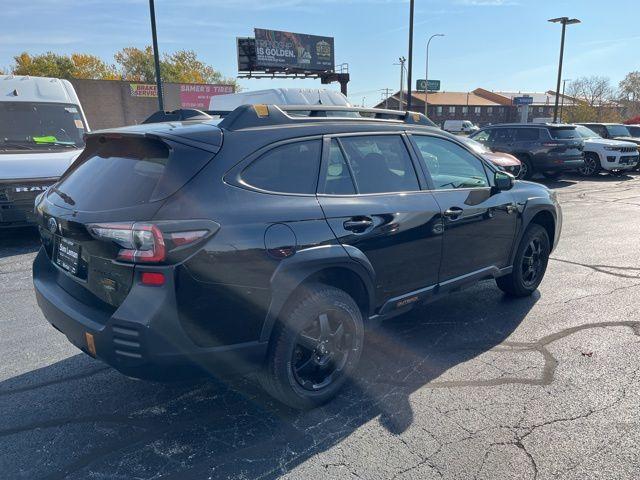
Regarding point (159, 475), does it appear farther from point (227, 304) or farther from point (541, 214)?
point (541, 214)

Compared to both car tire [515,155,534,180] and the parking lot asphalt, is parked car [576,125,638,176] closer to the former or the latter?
car tire [515,155,534,180]

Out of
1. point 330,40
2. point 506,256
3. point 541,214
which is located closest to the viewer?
point 506,256

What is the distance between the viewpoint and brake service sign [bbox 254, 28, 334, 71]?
4222 centimetres

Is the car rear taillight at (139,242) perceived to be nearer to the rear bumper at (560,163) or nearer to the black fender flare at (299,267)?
the black fender flare at (299,267)

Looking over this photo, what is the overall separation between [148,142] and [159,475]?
1.79 metres

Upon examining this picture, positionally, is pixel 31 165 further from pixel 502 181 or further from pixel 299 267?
pixel 502 181

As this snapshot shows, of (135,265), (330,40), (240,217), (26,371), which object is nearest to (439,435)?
(240,217)

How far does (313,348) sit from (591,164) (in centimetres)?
1636

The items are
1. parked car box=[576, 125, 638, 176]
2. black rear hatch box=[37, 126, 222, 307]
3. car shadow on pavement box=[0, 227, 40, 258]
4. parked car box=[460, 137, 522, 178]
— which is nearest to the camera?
black rear hatch box=[37, 126, 222, 307]

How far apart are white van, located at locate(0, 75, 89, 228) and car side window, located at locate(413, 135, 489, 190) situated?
5211 millimetres

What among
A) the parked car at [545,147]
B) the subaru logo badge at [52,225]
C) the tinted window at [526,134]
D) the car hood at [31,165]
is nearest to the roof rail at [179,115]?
the subaru logo badge at [52,225]

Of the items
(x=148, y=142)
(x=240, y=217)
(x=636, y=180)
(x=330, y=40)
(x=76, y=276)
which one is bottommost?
(x=636, y=180)

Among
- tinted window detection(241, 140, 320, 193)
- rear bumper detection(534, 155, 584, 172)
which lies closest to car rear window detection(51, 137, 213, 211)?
tinted window detection(241, 140, 320, 193)

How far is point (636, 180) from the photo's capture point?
15.9m
